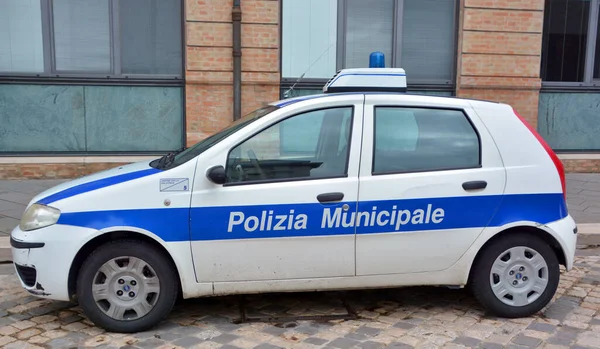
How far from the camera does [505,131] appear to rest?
4.61 metres

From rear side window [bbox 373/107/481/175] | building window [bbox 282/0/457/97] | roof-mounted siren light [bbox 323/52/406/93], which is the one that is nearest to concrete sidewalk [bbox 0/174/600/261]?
building window [bbox 282/0/457/97]

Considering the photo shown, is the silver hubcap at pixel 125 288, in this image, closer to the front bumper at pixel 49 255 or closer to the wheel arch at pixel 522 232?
the front bumper at pixel 49 255

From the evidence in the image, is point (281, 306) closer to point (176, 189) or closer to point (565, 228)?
point (176, 189)

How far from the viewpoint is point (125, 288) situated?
421cm

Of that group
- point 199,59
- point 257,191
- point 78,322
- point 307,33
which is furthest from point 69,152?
point 257,191

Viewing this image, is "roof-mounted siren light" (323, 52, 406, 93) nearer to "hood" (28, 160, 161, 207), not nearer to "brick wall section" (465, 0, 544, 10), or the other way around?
"hood" (28, 160, 161, 207)

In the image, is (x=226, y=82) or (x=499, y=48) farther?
(x=499, y=48)

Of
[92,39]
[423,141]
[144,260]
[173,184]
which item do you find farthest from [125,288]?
[92,39]

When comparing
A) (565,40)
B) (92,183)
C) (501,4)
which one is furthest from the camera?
(565,40)

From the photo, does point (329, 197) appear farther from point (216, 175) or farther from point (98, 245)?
point (98, 245)

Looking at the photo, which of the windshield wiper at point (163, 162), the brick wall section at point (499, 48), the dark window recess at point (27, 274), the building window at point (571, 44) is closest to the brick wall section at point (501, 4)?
the brick wall section at point (499, 48)

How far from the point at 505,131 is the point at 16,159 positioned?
26.7 feet

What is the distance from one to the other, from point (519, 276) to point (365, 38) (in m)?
7.19

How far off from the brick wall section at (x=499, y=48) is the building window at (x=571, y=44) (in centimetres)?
62
